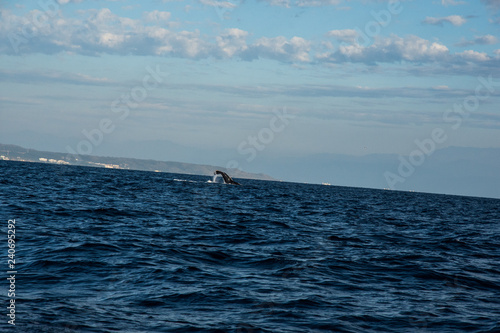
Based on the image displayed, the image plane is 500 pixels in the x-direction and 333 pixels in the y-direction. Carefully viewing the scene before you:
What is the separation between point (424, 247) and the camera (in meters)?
21.5

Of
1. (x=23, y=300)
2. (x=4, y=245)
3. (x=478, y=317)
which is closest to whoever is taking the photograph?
(x=23, y=300)

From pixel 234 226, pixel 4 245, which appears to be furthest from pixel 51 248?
pixel 234 226

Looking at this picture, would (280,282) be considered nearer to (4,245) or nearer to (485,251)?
(4,245)

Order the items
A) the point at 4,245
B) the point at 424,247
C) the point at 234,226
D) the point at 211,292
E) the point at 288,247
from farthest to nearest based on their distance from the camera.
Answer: the point at 234,226 < the point at 424,247 < the point at 288,247 < the point at 4,245 < the point at 211,292

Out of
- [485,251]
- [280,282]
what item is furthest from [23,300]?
[485,251]

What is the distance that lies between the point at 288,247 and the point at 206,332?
10483mm

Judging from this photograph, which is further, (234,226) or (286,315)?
(234,226)

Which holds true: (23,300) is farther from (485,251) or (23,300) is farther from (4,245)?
(485,251)

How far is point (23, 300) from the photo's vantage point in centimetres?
974

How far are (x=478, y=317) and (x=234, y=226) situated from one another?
15.8 meters

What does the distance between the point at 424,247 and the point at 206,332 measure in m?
15.7

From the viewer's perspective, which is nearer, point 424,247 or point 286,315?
point 286,315

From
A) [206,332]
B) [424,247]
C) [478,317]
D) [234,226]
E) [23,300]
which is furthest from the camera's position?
[234,226]

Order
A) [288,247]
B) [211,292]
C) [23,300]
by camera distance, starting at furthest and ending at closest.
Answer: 1. [288,247]
2. [211,292]
3. [23,300]
